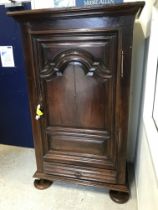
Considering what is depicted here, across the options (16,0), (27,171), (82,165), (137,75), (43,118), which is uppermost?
(16,0)

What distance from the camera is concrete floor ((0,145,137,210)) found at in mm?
1570

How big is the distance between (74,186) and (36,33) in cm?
126

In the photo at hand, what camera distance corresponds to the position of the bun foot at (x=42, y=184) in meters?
1.75

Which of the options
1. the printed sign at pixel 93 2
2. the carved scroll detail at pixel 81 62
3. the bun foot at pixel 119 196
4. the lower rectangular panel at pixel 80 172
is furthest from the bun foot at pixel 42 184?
the printed sign at pixel 93 2

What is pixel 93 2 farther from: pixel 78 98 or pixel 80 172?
pixel 80 172

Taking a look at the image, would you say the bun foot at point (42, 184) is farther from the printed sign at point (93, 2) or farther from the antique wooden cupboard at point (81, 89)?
the printed sign at point (93, 2)

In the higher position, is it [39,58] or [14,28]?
[14,28]

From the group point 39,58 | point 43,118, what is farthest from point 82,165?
point 39,58

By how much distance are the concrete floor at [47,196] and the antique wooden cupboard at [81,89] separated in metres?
0.10

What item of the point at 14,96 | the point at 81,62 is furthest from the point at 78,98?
the point at 14,96

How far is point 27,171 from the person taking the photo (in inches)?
77.3

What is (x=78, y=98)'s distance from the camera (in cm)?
143

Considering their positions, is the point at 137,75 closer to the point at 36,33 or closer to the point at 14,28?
the point at 36,33

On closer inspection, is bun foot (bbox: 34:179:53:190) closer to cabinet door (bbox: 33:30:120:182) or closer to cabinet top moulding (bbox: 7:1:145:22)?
cabinet door (bbox: 33:30:120:182)
